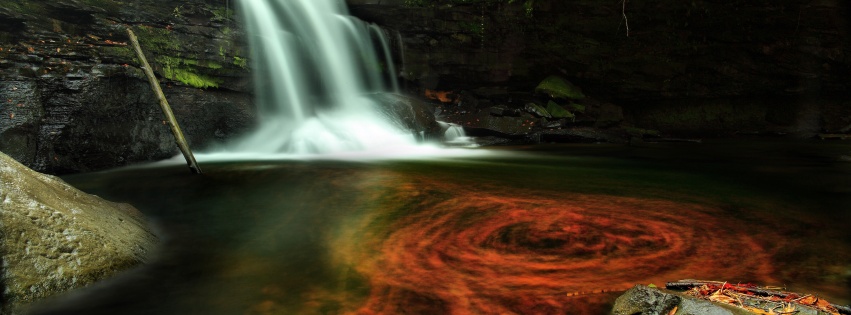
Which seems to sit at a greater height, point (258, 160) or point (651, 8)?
point (651, 8)

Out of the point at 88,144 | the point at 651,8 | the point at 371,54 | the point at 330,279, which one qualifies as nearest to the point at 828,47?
the point at 651,8

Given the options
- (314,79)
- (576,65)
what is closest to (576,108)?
(576,65)

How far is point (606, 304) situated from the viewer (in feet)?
9.07

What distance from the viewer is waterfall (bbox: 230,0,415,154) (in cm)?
1068

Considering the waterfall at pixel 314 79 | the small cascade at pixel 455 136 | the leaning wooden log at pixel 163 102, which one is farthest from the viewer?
the small cascade at pixel 455 136

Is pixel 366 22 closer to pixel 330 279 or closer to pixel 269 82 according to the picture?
pixel 269 82

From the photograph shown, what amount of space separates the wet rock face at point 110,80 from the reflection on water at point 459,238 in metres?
1.03

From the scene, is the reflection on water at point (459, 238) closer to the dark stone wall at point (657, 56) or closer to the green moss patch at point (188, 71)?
the green moss patch at point (188, 71)

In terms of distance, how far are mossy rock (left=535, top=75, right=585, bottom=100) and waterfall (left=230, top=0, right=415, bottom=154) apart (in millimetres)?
4711

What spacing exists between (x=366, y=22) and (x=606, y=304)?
1241 centimetres

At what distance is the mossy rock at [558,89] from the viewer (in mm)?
13953

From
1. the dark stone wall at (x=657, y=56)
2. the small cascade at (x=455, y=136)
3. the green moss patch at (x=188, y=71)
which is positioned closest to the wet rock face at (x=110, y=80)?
the green moss patch at (x=188, y=71)

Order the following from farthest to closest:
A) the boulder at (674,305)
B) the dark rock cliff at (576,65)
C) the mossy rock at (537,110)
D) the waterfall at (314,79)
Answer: the mossy rock at (537,110) → the waterfall at (314,79) → the dark rock cliff at (576,65) → the boulder at (674,305)

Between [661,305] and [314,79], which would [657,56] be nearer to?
[314,79]
